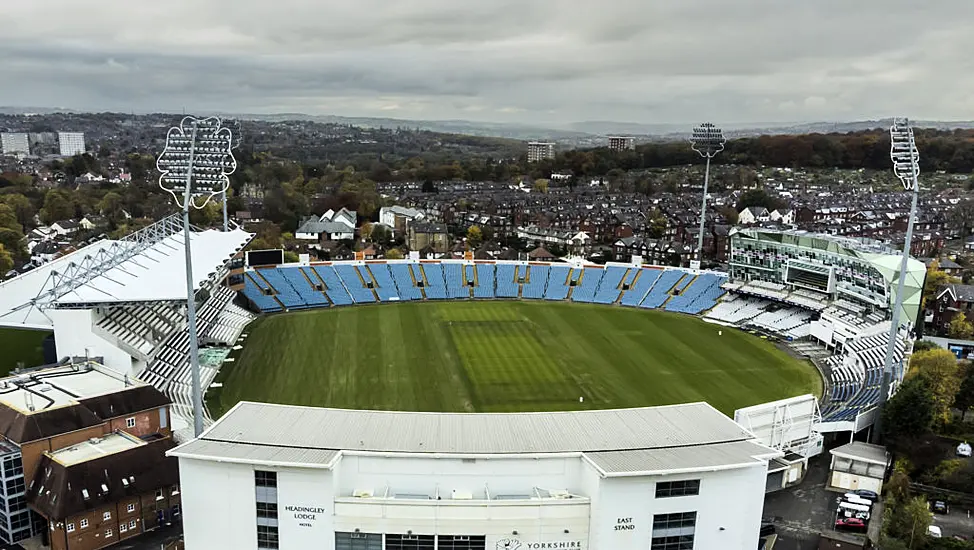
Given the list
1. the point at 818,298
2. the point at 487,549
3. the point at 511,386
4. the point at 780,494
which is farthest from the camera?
the point at 818,298

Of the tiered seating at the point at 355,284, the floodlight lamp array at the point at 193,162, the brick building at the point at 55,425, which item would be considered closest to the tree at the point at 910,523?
the brick building at the point at 55,425

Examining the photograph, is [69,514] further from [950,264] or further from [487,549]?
[950,264]

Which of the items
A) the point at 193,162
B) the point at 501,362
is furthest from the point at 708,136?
the point at 193,162

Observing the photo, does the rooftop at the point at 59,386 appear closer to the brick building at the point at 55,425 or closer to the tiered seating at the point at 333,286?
the brick building at the point at 55,425

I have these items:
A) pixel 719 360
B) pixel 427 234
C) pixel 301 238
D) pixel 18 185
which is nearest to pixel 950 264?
pixel 719 360

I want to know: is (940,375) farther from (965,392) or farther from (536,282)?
(536,282)

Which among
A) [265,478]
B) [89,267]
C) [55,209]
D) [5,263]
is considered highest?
[89,267]

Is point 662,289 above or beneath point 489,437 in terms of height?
beneath
